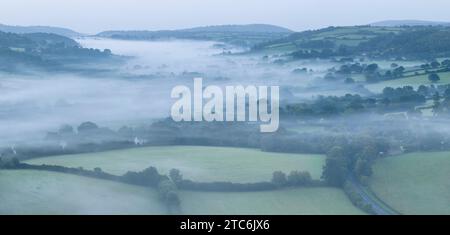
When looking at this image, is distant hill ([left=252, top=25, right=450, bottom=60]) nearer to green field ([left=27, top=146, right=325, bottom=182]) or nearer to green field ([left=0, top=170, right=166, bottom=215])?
green field ([left=27, top=146, right=325, bottom=182])

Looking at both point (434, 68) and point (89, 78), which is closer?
point (434, 68)

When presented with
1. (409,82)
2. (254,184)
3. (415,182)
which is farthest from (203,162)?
(409,82)

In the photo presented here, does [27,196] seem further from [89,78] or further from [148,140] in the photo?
[89,78]

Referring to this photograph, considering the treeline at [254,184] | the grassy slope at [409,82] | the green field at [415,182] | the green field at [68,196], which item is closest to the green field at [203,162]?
the treeline at [254,184]

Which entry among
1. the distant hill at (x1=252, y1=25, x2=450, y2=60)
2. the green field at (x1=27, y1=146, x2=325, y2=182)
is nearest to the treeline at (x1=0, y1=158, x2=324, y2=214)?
the green field at (x1=27, y1=146, x2=325, y2=182)

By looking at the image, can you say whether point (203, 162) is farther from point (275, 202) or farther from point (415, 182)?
point (415, 182)

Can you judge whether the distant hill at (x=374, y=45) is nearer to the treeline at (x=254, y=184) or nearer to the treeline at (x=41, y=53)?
the treeline at (x=41, y=53)
